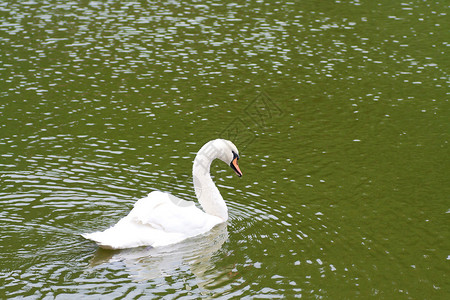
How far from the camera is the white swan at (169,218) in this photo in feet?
41.1

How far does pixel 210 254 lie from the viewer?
A: 41.3 feet

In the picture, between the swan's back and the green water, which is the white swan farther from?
the green water

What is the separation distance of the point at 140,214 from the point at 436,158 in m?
8.38

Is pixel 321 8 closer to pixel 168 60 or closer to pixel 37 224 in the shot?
pixel 168 60

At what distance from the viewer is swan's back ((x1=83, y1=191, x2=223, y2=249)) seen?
12.4 metres

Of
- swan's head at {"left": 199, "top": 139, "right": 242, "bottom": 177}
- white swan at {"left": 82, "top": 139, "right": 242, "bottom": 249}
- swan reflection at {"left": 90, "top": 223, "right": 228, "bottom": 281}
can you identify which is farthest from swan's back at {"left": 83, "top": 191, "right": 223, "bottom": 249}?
swan's head at {"left": 199, "top": 139, "right": 242, "bottom": 177}

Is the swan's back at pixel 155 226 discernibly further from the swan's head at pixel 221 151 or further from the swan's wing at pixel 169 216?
the swan's head at pixel 221 151

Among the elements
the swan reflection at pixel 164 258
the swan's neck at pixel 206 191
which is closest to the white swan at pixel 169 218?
the swan's neck at pixel 206 191

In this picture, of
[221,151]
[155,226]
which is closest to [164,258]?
[155,226]

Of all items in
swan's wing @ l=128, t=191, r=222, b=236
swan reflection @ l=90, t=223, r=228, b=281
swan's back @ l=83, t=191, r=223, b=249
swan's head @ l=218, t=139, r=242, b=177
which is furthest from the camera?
swan's head @ l=218, t=139, r=242, b=177

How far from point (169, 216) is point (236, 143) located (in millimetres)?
6235

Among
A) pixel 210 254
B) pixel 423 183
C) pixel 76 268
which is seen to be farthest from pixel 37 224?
pixel 423 183

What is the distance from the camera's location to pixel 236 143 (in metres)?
19.0

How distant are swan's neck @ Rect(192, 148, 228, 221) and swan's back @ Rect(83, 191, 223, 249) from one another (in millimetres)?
405
